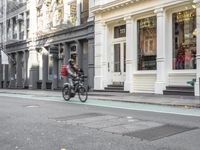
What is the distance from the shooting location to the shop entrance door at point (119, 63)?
21.7 m

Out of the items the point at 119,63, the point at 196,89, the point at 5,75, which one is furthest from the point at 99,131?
the point at 5,75

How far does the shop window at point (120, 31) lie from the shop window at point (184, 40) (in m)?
4.17

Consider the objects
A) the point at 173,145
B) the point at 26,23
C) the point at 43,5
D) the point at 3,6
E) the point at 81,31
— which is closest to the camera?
the point at 173,145

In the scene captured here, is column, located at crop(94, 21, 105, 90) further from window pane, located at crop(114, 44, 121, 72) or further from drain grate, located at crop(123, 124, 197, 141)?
drain grate, located at crop(123, 124, 197, 141)

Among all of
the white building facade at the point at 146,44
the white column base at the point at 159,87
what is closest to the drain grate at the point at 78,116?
the white building facade at the point at 146,44

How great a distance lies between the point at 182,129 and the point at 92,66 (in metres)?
15.9

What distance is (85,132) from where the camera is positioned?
7828mm

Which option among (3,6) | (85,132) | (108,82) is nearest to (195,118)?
(85,132)

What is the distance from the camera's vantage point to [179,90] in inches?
680

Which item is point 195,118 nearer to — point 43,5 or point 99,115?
point 99,115

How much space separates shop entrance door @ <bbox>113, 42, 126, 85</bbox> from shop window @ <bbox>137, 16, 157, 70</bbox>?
1481 millimetres

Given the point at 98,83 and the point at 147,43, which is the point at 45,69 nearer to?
the point at 98,83

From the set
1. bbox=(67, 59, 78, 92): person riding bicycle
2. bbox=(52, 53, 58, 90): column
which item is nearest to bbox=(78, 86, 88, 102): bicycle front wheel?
bbox=(67, 59, 78, 92): person riding bicycle

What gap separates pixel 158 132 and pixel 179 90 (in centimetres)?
998
